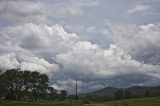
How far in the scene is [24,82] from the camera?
16812 cm

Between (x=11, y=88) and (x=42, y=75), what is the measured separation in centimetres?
1722

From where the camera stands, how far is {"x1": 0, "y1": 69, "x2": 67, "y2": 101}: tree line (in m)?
158

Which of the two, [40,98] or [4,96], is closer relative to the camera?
[4,96]

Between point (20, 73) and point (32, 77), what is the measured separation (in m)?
6.01

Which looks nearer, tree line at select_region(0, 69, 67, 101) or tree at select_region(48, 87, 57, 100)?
Result: tree line at select_region(0, 69, 67, 101)

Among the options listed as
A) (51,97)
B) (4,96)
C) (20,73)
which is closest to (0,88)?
(4,96)

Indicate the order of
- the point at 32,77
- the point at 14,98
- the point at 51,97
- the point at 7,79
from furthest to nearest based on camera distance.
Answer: the point at 51,97 < the point at 32,77 < the point at 7,79 < the point at 14,98

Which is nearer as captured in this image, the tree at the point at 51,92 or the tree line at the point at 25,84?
the tree line at the point at 25,84

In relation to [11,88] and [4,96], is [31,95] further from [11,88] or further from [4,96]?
[4,96]

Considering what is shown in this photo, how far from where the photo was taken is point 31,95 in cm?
16962

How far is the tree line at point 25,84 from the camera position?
158m

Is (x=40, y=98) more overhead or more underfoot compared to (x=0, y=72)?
more underfoot

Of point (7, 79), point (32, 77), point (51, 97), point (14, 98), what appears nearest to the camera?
point (14, 98)

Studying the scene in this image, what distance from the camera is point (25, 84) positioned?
169 meters
